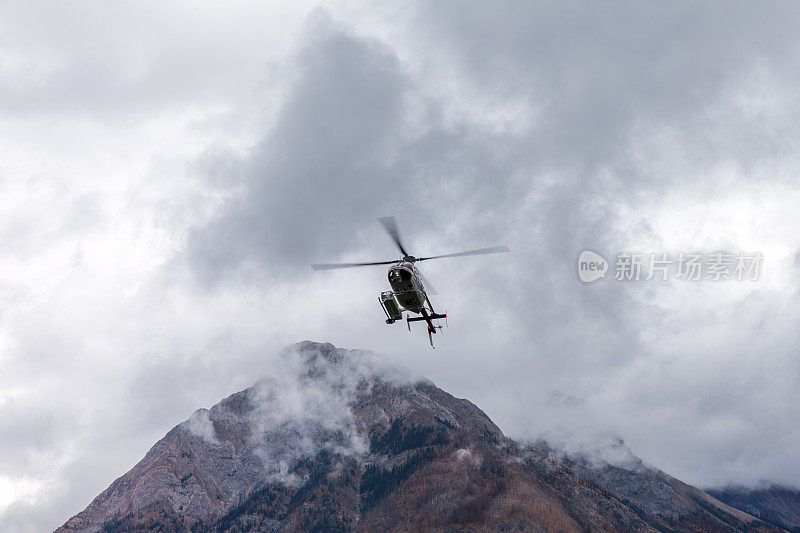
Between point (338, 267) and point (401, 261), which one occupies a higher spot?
point (401, 261)

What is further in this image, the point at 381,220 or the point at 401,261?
the point at 401,261

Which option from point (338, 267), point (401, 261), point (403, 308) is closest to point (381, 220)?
point (338, 267)

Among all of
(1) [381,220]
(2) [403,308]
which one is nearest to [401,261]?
(2) [403,308]

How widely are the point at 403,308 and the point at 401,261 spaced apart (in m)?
6.42

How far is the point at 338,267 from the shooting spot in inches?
2584

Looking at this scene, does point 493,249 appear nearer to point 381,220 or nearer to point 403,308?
point 381,220

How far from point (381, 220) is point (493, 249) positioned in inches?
477

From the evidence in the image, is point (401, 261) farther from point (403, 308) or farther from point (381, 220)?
point (381, 220)

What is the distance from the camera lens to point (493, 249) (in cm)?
6225

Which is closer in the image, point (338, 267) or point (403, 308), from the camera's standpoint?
point (338, 267)

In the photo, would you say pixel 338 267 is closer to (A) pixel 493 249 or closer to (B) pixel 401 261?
(B) pixel 401 261

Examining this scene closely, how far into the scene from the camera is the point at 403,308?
3002 inches

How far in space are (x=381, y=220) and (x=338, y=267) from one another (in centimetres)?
741

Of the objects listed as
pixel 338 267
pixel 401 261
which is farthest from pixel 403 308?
pixel 338 267
